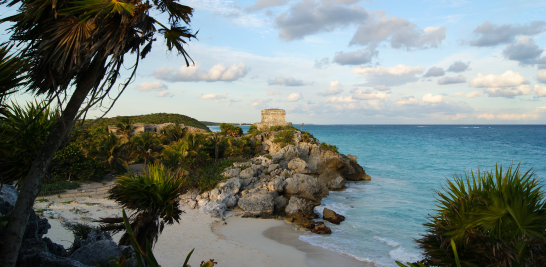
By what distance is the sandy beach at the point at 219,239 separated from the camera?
11844 millimetres

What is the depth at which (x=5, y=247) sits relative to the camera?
135 inches

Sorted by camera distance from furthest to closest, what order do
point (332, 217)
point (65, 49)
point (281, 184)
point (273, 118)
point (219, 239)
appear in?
point (273, 118)
point (281, 184)
point (332, 217)
point (219, 239)
point (65, 49)

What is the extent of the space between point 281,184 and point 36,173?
18815mm

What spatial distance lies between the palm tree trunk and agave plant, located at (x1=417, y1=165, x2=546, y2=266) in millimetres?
4748

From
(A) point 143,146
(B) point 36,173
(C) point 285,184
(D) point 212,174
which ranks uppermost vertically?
(B) point 36,173

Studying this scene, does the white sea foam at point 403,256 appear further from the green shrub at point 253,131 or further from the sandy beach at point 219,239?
the green shrub at point 253,131

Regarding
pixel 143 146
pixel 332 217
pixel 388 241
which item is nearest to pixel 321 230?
pixel 332 217

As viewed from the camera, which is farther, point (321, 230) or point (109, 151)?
point (109, 151)

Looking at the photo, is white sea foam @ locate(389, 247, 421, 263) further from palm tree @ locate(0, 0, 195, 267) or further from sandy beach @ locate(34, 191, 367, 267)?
palm tree @ locate(0, 0, 195, 267)

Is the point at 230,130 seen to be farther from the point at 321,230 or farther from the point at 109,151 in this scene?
the point at 321,230

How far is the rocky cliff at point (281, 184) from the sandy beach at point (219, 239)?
45.5 inches

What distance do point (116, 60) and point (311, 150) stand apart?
2824 centimetres

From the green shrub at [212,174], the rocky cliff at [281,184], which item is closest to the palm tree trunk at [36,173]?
the rocky cliff at [281,184]

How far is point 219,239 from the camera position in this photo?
46.0 feet
